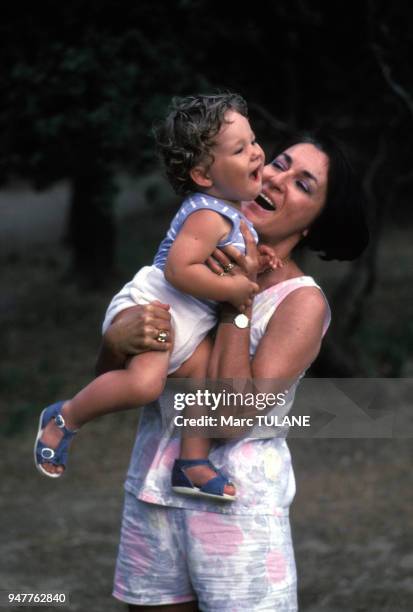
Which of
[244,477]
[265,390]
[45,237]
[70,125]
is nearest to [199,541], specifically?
[244,477]

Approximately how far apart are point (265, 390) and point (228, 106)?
701 mm

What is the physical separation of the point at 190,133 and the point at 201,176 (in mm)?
110

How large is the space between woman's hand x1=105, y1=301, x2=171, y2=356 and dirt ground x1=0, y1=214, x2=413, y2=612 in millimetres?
3204

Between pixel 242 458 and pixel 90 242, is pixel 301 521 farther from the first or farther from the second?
pixel 90 242

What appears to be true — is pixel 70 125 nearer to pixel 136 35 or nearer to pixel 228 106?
pixel 136 35

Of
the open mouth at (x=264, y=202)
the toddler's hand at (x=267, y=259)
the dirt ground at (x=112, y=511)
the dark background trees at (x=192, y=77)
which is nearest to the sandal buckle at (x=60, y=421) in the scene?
the toddler's hand at (x=267, y=259)

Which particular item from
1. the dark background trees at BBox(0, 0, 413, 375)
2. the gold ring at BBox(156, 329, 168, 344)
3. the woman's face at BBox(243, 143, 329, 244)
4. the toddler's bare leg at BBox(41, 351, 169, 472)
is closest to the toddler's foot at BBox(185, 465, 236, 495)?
the toddler's bare leg at BBox(41, 351, 169, 472)

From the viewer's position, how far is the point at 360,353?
9586mm

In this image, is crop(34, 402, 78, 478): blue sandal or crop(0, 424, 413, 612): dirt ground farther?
crop(0, 424, 413, 612): dirt ground

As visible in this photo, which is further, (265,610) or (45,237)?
(45,237)

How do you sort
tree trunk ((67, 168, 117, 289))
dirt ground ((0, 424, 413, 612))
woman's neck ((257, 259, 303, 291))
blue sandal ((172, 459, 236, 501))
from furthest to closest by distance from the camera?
tree trunk ((67, 168, 117, 289)) < dirt ground ((0, 424, 413, 612)) < woman's neck ((257, 259, 303, 291)) < blue sandal ((172, 459, 236, 501))

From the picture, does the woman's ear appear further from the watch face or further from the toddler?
the watch face

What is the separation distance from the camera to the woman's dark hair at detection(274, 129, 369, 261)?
3105mm

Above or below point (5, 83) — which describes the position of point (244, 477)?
below
